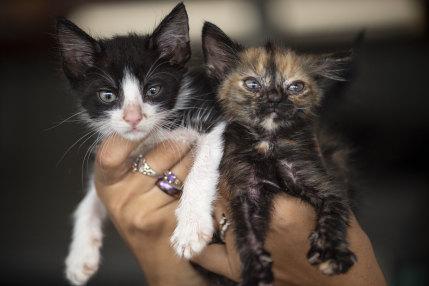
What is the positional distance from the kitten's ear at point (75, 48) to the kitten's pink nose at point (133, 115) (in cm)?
23

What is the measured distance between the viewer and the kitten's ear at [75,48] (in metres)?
1.33

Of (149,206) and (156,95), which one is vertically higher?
(156,95)

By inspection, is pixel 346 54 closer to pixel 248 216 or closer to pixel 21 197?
pixel 248 216

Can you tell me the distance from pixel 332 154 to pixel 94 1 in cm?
288

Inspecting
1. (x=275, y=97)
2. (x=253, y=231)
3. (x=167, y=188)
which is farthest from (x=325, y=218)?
(x=167, y=188)

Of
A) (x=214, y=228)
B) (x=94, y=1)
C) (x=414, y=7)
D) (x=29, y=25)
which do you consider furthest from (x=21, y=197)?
(x=414, y=7)

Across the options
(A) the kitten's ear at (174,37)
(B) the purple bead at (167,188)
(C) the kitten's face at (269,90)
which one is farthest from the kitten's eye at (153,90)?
(B) the purple bead at (167,188)

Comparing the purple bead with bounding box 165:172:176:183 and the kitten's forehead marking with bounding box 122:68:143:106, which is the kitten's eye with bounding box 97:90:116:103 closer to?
the kitten's forehead marking with bounding box 122:68:143:106

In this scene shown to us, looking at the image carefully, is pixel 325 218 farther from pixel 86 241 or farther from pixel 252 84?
pixel 86 241

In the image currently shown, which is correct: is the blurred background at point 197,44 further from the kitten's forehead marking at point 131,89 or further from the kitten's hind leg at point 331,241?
the kitten's hind leg at point 331,241

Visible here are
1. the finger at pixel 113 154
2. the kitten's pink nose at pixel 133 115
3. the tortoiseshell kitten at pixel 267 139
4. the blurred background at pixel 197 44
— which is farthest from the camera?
the blurred background at pixel 197 44

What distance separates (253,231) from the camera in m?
1.19

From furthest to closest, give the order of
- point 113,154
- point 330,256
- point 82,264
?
point 82,264, point 113,154, point 330,256

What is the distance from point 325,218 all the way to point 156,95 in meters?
0.64
